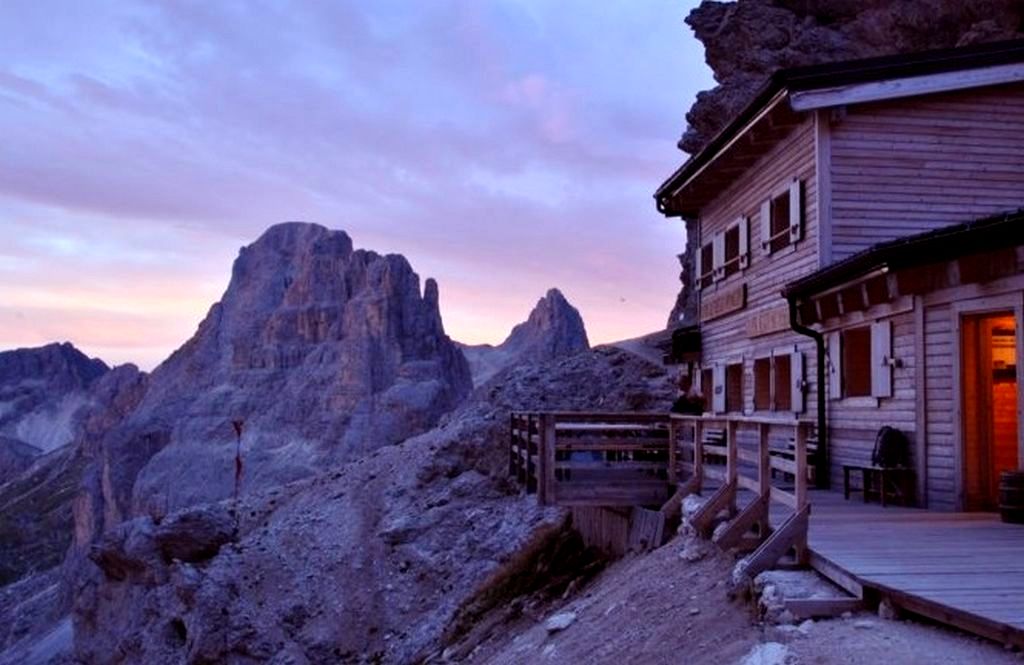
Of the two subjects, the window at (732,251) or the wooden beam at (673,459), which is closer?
the wooden beam at (673,459)

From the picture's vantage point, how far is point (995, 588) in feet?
26.2

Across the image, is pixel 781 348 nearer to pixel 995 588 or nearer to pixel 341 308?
pixel 995 588

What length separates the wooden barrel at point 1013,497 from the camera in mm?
11648

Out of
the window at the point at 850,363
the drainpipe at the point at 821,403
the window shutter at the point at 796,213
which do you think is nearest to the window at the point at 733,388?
the window shutter at the point at 796,213

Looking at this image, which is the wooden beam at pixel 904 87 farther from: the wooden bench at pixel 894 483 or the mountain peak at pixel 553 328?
the mountain peak at pixel 553 328

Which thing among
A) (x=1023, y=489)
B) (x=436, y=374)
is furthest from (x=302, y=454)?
(x=1023, y=489)

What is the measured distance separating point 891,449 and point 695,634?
20.3ft

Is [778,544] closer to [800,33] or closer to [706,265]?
[706,265]

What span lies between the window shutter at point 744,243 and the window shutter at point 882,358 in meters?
6.27

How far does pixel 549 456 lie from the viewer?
16656 mm

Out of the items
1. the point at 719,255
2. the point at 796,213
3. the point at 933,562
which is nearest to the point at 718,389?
the point at 719,255

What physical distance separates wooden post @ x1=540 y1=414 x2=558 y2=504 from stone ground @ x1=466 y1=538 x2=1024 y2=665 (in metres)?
1.77

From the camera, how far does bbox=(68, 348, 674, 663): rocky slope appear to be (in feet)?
71.6

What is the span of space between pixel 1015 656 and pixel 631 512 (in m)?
9.98
